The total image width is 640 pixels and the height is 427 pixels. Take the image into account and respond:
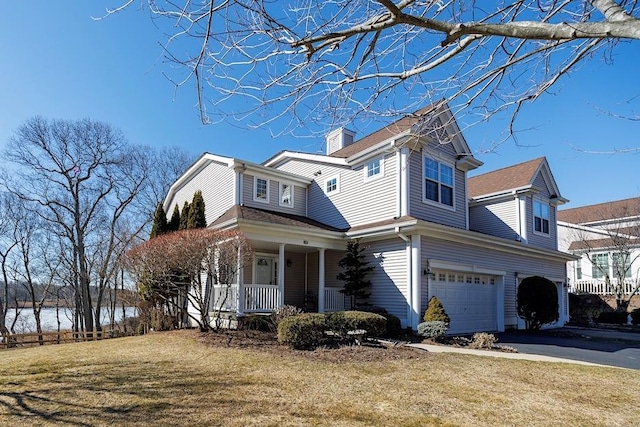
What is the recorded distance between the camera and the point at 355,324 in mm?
10727

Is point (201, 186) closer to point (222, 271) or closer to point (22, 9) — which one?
point (222, 271)

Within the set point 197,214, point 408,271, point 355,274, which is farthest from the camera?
point 197,214

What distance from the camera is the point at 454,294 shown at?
1441 cm

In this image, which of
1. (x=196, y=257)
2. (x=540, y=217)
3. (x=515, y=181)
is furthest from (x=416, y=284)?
(x=540, y=217)

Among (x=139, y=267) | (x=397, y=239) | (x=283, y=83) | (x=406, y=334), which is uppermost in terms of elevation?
(x=283, y=83)

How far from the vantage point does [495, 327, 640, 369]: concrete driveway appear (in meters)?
9.83

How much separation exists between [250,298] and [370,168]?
650 cm

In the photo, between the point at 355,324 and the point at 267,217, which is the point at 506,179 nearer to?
the point at 267,217

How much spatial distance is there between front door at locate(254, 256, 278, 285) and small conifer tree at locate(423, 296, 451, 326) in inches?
246

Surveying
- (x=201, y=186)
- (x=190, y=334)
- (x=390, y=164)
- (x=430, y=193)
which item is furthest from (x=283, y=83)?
(x=201, y=186)

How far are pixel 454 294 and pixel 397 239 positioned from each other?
120 inches

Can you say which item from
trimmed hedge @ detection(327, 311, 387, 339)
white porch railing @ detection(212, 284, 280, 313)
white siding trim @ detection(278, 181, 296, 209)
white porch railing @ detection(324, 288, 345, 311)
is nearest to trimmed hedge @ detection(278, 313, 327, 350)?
trimmed hedge @ detection(327, 311, 387, 339)

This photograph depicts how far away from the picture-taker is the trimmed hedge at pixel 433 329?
37.9 ft

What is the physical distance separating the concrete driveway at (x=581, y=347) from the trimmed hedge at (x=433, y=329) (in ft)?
6.44
